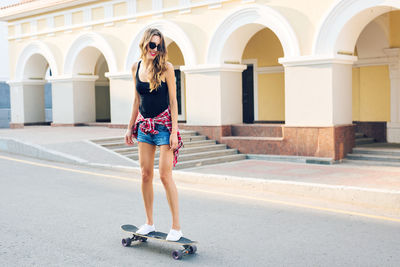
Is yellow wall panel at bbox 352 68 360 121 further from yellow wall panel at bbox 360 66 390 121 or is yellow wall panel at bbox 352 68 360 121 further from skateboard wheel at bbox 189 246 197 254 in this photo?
skateboard wheel at bbox 189 246 197 254

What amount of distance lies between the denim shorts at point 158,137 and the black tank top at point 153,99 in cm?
15

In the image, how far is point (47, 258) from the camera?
5.00m

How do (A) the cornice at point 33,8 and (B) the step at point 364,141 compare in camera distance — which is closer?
(B) the step at point 364,141

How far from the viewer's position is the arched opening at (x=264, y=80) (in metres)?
18.1

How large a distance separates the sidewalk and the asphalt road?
58 centimetres

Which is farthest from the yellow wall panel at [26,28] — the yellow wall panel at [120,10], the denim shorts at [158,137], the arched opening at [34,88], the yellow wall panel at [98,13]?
the denim shorts at [158,137]

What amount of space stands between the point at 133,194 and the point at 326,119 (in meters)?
6.32

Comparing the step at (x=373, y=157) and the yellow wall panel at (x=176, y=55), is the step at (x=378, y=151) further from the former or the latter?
the yellow wall panel at (x=176, y=55)

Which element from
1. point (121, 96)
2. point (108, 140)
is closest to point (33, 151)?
point (108, 140)

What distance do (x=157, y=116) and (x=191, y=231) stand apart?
61.3 inches

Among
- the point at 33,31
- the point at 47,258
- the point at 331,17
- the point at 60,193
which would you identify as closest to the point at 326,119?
the point at 331,17

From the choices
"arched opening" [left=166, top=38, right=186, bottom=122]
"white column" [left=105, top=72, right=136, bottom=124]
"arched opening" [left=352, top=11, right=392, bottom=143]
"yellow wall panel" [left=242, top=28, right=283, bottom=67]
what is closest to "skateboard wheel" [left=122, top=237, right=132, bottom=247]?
"arched opening" [left=352, top=11, right=392, bottom=143]

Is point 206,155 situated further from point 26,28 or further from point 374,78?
point 26,28

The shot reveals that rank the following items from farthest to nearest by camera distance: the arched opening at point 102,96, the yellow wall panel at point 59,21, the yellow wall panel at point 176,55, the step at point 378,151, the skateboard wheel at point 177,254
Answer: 1. the arched opening at point 102,96
2. the yellow wall panel at point 176,55
3. the yellow wall panel at point 59,21
4. the step at point 378,151
5. the skateboard wheel at point 177,254
